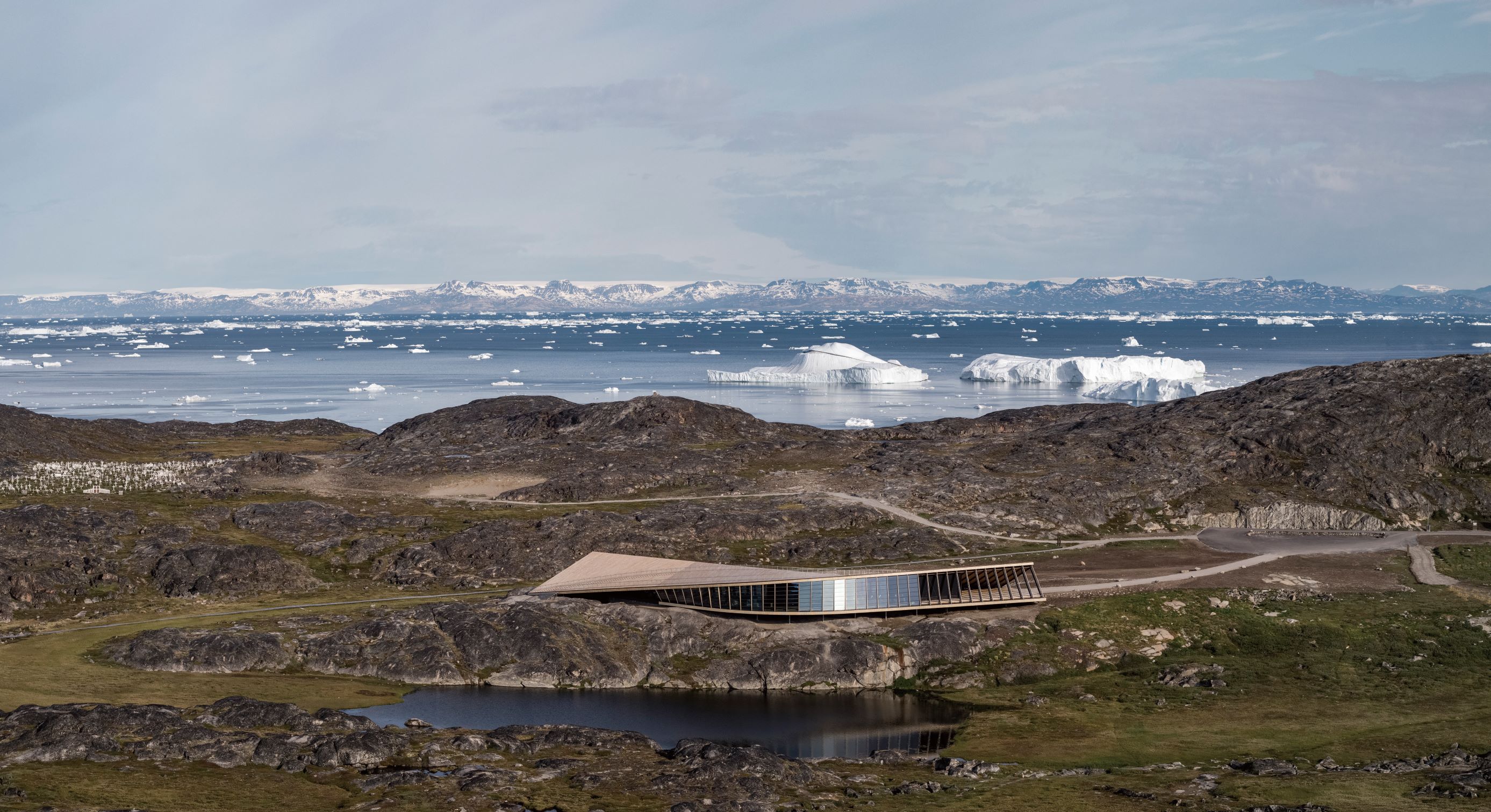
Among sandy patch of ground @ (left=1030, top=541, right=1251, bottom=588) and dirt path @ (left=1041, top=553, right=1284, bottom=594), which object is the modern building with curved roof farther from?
sandy patch of ground @ (left=1030, top=541, right=1251, bottom=588)

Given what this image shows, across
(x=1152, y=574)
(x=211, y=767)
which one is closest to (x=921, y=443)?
(x=1152, y=574)

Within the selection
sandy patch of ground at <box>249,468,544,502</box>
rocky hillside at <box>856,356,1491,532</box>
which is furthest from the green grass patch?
sandy patch of ground at <box>249,468,544,502</box>

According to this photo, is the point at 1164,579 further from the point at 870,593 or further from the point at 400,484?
the point at 400,484

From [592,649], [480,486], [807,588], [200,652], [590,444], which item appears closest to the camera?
[200,652]

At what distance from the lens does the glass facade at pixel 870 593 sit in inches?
3767

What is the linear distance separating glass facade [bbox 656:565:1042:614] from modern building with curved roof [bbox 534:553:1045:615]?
42mm

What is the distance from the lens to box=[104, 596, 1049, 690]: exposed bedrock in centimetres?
8812

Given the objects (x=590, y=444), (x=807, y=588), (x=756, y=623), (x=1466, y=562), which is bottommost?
(x=756, y=623)

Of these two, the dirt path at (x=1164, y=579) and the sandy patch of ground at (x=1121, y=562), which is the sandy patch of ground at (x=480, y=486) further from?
the dirt path at (x=1164, y=579)

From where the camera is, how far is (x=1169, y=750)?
239 feet

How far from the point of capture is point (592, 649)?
298ft

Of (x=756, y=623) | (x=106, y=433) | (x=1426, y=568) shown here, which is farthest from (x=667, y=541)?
(x=106, y=433)

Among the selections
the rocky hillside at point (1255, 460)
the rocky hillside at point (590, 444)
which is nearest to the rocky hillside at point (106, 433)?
the rocky hillside at point (590, 444)

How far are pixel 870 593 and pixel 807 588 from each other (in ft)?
16.3
